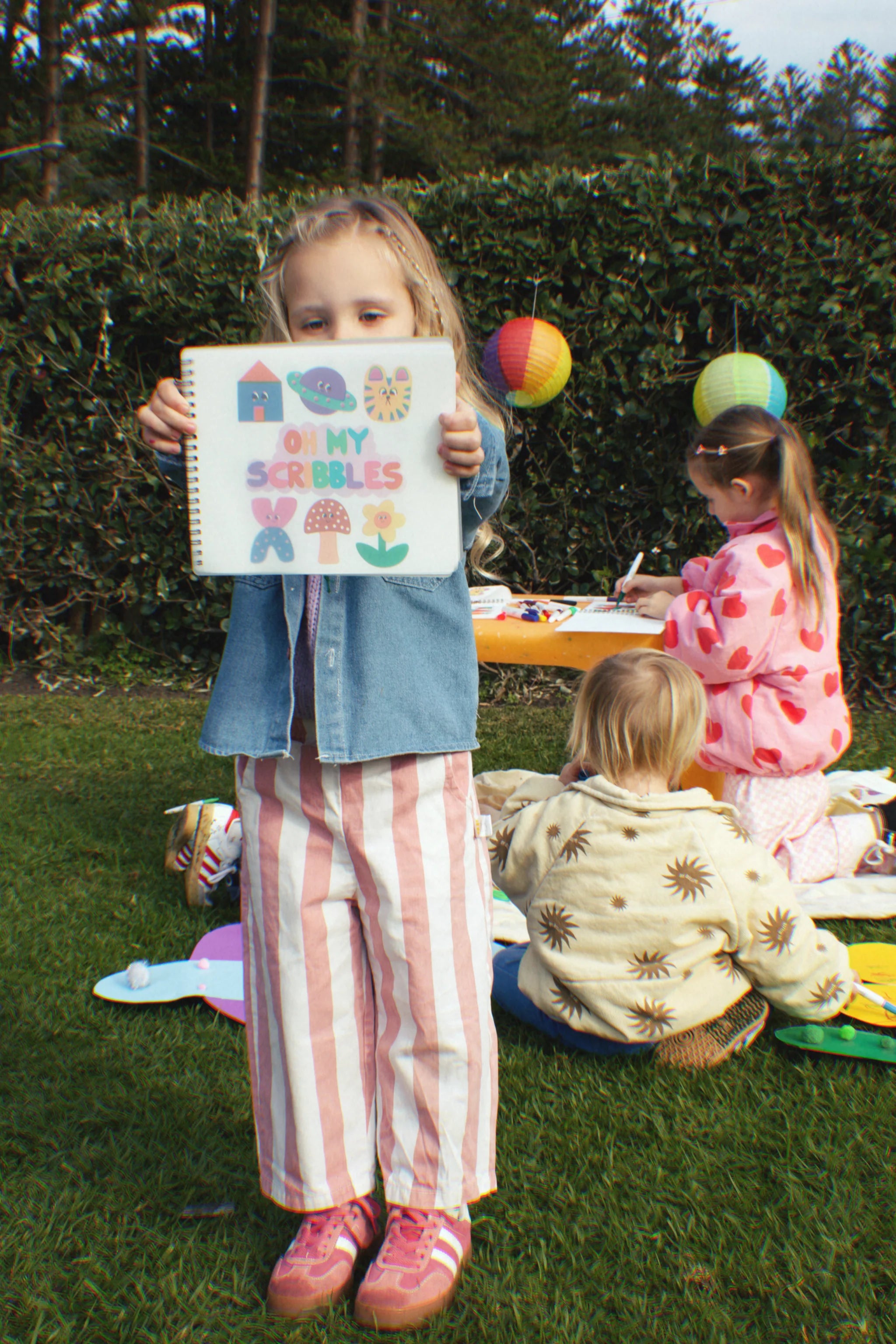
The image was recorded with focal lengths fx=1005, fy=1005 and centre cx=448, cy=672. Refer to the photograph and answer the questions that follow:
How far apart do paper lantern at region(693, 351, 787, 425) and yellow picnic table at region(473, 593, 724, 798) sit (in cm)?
143

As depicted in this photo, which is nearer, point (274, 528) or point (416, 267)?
point (274, 528)

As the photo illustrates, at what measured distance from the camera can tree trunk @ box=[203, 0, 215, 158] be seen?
1496cm

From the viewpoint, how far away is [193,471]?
1.40 metres

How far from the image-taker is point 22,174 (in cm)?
1418

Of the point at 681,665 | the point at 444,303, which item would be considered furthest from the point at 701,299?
the point at 444,303

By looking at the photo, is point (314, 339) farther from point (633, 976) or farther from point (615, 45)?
point (615, 45)

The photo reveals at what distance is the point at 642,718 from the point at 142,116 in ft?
55.2

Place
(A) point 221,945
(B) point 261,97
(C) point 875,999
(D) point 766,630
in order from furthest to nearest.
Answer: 1. (B) point 261,97
2. (D) point 766,630
3. (A) point 221,945
4. (C) point 875,999

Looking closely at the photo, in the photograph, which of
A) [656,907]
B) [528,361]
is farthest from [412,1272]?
[528,361]

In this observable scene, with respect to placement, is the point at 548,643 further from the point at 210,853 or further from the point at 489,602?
the point at 210,853

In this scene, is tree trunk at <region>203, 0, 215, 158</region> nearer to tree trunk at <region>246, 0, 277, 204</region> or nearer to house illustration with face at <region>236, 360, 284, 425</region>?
tree trunk at <region>246, 0, 277, 204</region>

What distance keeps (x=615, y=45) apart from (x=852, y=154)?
14.4 m

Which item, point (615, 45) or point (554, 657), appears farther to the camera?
point (615, 45)

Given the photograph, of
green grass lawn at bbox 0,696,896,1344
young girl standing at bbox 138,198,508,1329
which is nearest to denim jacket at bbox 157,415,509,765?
young girl standing at bbox 138,198,508,1329
